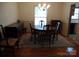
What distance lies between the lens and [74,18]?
1.96 metres

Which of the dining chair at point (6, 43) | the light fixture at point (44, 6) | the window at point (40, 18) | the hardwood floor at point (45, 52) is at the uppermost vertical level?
the light fixture at point (44, 6)

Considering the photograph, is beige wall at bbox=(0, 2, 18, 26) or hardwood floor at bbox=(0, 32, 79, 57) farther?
hardwood floor at bbox=(0, 32, 79, 57)

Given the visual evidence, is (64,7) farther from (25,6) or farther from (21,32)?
(21,32)

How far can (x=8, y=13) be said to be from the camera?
193cm

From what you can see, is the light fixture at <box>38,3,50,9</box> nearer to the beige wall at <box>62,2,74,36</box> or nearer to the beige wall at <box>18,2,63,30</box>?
the beige wall at <box>18,2,63,30</box>

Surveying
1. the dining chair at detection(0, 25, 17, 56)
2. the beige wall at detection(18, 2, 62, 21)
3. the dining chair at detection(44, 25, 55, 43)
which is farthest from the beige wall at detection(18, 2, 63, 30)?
the dining chair at detection(0, 25, 17, 56)

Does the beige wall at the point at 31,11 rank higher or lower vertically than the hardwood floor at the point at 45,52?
higher

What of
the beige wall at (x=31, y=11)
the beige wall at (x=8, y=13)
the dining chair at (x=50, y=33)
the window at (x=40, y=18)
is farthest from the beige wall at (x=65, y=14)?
the beige wall at (x=8, y=13)

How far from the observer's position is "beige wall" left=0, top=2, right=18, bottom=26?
6.20ft

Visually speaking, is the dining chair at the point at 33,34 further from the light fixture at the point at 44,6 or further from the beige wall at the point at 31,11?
the light fixture at the point at 44,6

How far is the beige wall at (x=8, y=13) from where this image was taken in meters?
1.89

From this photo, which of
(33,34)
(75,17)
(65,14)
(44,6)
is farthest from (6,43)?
(75,17)

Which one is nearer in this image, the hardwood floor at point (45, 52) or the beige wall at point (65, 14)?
the beige wall at point (65, 14)

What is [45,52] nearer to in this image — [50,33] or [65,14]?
[50,33]
